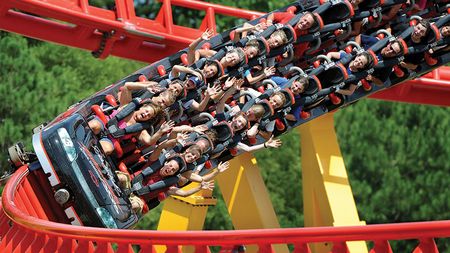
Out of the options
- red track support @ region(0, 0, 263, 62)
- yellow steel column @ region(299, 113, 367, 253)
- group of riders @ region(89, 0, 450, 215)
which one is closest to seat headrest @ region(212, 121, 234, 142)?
group of riders @ region(89, 0, 450, 215)

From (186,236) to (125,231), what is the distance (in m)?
0.31

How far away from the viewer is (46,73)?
18844 mm

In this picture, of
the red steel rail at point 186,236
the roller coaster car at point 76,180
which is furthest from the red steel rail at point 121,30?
the red steel rail at point 186,236

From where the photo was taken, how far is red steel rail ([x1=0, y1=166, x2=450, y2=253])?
215 inches

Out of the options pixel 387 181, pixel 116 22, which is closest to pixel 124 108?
pixel 116 22

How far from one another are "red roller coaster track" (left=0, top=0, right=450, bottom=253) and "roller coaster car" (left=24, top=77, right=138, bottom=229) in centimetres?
19

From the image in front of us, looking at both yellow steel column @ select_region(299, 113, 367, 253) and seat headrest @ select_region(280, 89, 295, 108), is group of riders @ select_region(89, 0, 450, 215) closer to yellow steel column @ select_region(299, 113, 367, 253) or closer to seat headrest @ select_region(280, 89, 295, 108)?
seat headrest @ select_region(280, 89, 295, 108)

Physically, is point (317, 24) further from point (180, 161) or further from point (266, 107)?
point (180, 161)

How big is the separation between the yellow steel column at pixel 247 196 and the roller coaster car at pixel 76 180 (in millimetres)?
1528

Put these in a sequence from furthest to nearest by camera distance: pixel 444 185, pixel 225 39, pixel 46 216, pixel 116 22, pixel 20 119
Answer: pixel 444 185 → pixel 20 119 → pixel 116 22 → pixel 225 39 → pixel 46 216

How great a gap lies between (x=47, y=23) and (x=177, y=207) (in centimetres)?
210

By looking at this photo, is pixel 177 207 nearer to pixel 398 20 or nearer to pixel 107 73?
pixel 398 20

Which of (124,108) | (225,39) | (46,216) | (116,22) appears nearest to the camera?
(46,216)

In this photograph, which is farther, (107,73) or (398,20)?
(107,73)
